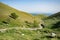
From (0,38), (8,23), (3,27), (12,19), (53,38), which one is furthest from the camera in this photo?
(12,19)

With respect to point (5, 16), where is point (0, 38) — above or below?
below

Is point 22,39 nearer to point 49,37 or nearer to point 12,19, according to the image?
point 49,37

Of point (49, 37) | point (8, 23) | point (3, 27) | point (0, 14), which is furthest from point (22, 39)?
point (0, 14)

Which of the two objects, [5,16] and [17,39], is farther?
[5,16]

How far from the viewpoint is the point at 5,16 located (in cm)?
3638

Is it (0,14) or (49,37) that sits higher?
(0,14)

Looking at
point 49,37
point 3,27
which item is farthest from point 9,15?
point 49,37

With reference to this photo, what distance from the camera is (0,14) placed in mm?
37625

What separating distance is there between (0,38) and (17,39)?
88.6 inches

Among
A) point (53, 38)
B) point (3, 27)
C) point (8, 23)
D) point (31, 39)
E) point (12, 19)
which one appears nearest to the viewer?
point (31, 39)

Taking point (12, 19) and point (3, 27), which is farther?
point (12, 19)

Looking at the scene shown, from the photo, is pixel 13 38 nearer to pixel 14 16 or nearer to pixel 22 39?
pixel 22 39

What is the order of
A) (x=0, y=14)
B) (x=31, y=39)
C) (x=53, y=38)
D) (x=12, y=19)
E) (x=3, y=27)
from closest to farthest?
(x=31, y=39)
(x=53, y=38)
(x=3, y=27)
(x=12, y=19)
(x=0, y=14)

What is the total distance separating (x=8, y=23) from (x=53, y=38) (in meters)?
11.8
